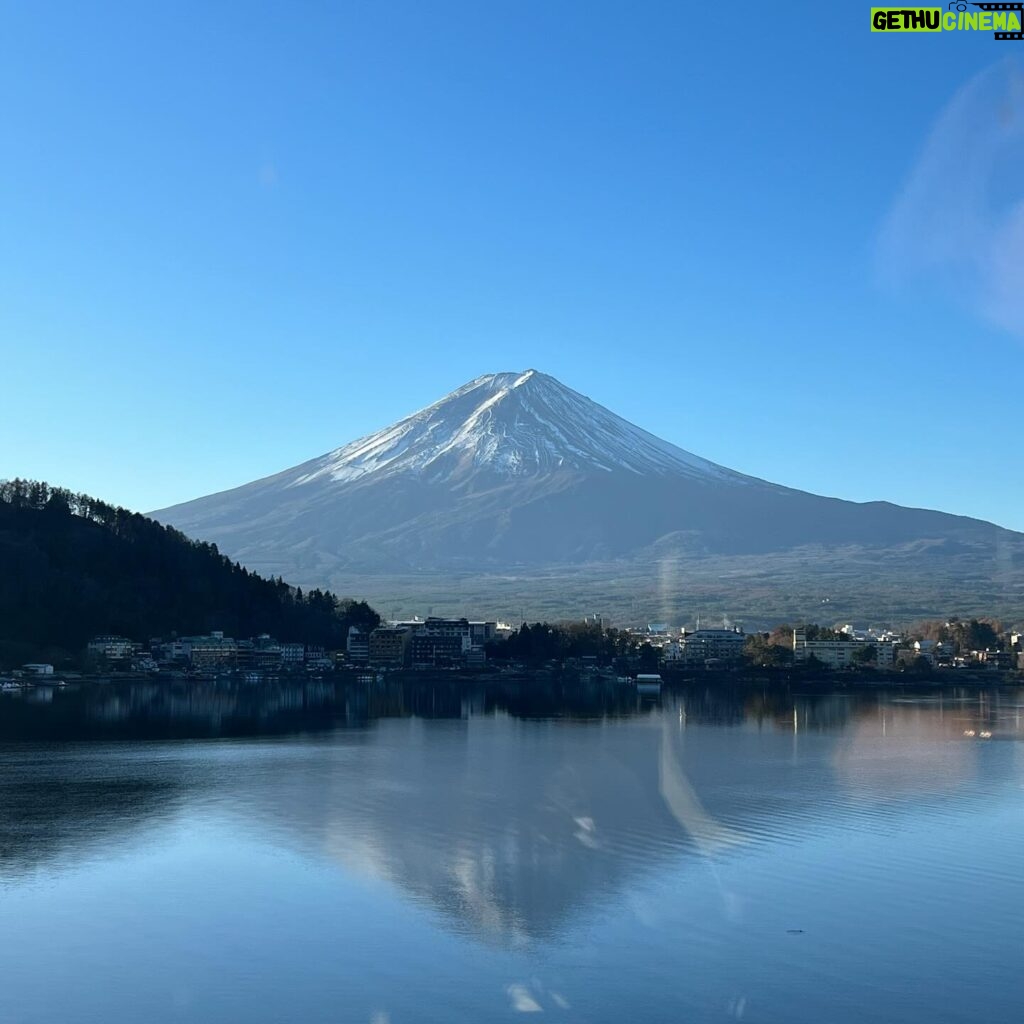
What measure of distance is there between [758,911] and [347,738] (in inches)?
538

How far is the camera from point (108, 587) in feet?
136

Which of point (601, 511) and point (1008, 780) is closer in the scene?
point (1008, 780)

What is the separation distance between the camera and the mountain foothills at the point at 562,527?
286 feet

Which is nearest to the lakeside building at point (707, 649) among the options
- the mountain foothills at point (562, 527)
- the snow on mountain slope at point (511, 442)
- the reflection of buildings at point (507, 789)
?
the reflection of buildings at point (507, 789)

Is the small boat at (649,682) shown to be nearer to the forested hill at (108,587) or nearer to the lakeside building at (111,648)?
the forested hill at (108,587)

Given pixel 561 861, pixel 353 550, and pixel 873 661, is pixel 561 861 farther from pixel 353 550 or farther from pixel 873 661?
pixel 353 550

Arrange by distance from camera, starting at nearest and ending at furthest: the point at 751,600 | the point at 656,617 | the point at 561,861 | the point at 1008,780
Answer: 1. the point at 561,861
2. the point at 1008,780
3. the point at 656,617
4. the point at 751,600

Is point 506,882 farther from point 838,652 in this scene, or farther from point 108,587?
point 838,652

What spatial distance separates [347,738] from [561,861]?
11507 millimetres

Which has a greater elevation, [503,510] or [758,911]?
[503,510]

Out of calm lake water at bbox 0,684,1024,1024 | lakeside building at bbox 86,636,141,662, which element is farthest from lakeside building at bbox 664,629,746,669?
calm lake water at bbox 0,684,1024,1024

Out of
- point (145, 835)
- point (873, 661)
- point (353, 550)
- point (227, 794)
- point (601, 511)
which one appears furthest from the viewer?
point (601, 511)

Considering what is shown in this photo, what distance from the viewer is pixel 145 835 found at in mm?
12719

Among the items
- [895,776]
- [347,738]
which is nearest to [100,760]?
[347,738]
